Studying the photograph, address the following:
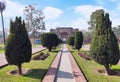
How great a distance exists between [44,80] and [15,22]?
12.0ft

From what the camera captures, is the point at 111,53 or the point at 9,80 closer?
the point at 9,80

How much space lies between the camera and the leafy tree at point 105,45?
11.5m

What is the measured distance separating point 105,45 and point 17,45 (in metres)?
4.43

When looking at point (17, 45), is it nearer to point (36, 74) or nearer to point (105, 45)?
point (36, 74)

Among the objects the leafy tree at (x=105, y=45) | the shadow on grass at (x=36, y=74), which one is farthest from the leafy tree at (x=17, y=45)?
the leafy tree at (x=105, y=45)

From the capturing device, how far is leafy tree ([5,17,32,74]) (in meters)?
11.5

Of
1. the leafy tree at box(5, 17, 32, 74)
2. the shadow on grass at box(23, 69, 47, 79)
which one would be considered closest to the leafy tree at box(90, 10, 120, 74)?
the shadow on grass at box(23, 69, 47, 79)

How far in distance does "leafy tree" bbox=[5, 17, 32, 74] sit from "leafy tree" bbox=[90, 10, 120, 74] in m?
3.51

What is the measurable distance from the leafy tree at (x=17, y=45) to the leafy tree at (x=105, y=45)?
11.5ft

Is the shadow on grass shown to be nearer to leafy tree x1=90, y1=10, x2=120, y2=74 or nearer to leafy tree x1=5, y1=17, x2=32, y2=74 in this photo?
leafy tree x1=5, y1=17, x2=32, y2=74

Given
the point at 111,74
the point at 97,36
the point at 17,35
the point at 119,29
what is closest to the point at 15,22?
the point at 17,35

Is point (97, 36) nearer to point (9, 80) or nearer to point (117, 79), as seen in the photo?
point (117, 79)

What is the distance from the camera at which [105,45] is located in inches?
459

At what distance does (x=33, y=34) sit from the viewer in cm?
7694
